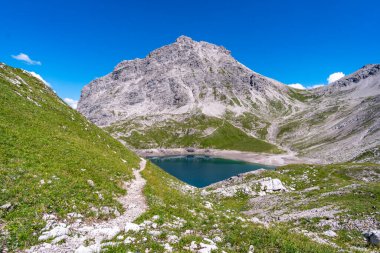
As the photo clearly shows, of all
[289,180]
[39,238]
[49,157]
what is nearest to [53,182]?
[49,157]

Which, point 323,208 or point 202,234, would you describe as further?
point 323,208

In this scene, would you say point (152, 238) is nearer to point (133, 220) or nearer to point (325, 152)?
point (133, 220)

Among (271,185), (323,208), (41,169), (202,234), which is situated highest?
(41,169)

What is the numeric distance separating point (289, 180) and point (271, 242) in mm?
51449

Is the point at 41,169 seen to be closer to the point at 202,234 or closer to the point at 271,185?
the point at 202,234

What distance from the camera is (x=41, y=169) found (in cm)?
2017

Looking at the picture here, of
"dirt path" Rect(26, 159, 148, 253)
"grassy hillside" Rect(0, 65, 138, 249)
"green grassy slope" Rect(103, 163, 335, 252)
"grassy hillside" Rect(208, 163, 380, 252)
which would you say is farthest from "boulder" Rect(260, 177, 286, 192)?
"dirt path" Rect(26, 159, 148, 253)

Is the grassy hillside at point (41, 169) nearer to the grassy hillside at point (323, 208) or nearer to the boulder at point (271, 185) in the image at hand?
the grassy hillside at point (323, 208)

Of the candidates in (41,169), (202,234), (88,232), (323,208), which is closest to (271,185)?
(323,208)

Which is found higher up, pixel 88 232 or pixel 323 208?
pixel 88 232

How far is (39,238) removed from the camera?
499 inches

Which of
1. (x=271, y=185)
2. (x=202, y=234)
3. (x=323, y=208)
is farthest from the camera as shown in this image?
(x=271, y=185)

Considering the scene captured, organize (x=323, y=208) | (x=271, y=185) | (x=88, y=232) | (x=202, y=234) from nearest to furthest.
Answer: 1. (x=88, y=232)
2. (x=202, y=234)
3. (x=323, y=208)
4. (x=271, y=185)

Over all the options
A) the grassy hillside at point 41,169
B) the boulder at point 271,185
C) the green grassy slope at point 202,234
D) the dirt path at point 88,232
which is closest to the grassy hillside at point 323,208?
the boulder at point 271,185
